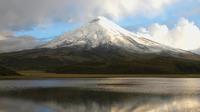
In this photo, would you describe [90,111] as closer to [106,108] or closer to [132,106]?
[106,108]

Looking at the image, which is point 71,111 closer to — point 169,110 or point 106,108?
point 106,108

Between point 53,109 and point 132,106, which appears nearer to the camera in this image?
point 53,109

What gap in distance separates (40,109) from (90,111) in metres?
4.59

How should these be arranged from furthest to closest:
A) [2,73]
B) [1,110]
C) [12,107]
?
[2,73]
[12,107]
[1,110]

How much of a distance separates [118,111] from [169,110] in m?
4.32

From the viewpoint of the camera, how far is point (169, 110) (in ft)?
121

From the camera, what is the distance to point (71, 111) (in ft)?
118

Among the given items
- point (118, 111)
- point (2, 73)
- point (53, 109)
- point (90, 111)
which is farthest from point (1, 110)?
point (2, 73)

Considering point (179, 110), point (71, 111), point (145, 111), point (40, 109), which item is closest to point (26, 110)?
point (40, 109)

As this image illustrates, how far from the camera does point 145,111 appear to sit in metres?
36.7

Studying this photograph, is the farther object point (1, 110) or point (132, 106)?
point (132, 106)

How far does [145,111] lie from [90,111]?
4.63m

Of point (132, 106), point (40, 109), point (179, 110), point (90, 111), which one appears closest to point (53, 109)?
point (40, 109)

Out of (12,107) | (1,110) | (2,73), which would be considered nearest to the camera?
(1,110)
